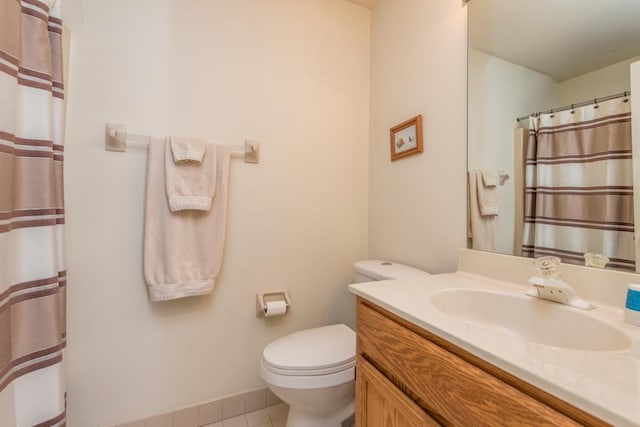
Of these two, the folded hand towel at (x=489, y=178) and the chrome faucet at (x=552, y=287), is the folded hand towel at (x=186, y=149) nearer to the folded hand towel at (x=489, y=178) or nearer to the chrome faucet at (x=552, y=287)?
the folded hand towel at (x=489, y=178)

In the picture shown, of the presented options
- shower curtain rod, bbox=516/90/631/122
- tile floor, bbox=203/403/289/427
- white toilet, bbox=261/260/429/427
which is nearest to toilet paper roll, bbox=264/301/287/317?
white toilet, bbox=261/260/429/427

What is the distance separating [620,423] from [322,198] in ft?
4.58

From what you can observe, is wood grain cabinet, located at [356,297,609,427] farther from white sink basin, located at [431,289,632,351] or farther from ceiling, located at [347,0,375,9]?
ceiling, located at [347,0,375,9]

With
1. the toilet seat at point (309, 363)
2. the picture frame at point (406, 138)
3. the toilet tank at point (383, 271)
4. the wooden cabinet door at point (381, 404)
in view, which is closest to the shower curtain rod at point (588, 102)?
the picture frame at point (406, 138)

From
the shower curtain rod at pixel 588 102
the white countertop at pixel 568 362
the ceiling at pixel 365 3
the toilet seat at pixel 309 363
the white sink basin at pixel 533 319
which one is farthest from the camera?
Result: the ceiling at pixel 365 3

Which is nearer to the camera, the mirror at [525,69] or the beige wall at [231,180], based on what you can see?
the mirror at [525,69]

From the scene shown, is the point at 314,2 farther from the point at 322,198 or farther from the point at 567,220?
the point at 567,220

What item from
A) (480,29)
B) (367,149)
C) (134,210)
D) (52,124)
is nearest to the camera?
(52,124)

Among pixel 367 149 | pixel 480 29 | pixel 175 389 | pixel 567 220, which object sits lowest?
pixel 175 389

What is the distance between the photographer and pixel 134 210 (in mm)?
1253

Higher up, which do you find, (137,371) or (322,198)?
(322,198)

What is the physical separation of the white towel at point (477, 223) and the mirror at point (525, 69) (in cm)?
2

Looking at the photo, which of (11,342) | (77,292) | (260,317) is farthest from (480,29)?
(77,292)

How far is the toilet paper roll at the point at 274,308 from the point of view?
1407 mm
